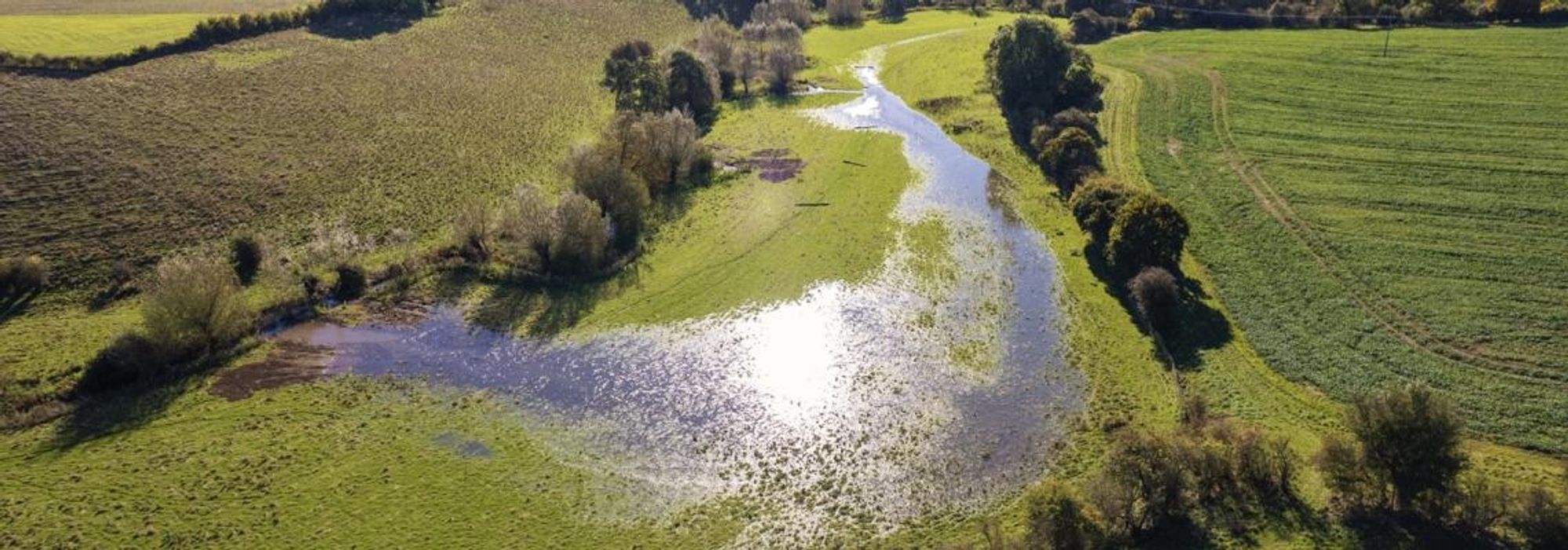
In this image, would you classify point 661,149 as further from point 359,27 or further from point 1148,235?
point 359,27

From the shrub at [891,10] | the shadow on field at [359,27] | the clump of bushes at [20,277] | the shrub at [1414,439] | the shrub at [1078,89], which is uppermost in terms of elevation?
the shrub at [891,10]

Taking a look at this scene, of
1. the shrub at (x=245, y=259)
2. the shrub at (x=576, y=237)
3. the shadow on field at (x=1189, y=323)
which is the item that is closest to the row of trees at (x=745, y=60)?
the shrub at (x=576, y=237)

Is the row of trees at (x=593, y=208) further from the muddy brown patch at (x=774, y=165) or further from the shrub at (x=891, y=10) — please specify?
the shrub at (x=891, y=10)

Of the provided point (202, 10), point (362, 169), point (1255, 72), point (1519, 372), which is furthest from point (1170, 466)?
point (202, 10)

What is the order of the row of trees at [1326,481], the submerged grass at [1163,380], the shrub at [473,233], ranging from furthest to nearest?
the shrub at [473,233]
the submerged grass at [1163,380]
the row of trees at [1326,481]

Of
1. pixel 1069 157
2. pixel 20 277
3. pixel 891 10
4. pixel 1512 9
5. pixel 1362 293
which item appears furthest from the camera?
pixel 891 10

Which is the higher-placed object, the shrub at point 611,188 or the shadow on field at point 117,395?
the shrub at point 611,188

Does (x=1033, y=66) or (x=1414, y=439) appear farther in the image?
(x=1033, y=66)

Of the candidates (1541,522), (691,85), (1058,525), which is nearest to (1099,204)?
(1541,522)
